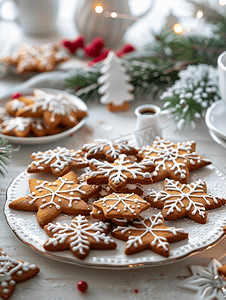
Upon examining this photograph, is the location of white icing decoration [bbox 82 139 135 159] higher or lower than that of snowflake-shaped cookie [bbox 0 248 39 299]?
higher

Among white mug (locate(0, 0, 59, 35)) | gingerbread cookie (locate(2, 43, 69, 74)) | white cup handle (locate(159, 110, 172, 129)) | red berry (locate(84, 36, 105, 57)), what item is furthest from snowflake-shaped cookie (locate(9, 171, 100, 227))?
white mug (locate(0, 0, 59, 35))

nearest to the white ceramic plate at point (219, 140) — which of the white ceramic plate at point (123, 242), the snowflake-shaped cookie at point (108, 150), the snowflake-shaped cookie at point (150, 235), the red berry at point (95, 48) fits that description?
the white ceramic plate at point (123, 242)

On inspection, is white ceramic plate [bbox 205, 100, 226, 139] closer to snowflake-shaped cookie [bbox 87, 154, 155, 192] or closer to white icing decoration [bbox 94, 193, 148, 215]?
snowflake-shaped cookie [bbox 87, 154, 155, 192]

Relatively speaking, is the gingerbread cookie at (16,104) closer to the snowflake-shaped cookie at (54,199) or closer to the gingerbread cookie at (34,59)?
the gingerbread cookie at (34,59)

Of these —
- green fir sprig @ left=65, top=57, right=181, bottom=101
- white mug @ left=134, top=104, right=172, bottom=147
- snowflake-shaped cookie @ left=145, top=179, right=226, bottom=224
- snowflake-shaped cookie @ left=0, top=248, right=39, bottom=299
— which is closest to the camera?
snowflake-shaped cookie @ left=0, top=248, right=39, bottom=299

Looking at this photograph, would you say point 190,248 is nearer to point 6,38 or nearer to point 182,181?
point 182,181

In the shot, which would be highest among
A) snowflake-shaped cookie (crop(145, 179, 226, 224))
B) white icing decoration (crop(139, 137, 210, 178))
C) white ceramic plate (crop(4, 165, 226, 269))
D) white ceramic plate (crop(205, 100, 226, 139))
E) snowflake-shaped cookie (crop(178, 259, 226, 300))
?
white ceramic plate (crop(205, 100, 226, 139))

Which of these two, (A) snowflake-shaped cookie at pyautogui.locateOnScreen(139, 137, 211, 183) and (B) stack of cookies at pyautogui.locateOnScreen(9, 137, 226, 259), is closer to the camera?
(B) stack of cookies at pyautogui.locateOnScreen(9, 137, 226, 259)
